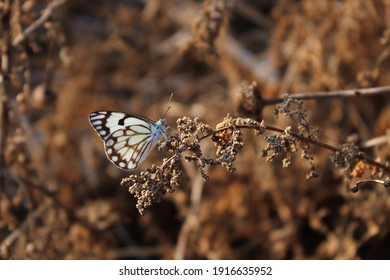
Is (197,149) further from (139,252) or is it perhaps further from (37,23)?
(139,252)

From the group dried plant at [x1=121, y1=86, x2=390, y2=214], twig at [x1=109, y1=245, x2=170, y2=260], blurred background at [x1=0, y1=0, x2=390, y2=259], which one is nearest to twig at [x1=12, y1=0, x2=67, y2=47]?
blurred background at [x1=0, y1=0, x2=390, y2=259]

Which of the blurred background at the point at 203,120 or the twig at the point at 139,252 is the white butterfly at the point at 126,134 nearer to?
the blurred background at the point at 203,120

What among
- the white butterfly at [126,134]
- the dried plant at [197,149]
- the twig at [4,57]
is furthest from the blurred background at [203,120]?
the dried plant at [197,149]

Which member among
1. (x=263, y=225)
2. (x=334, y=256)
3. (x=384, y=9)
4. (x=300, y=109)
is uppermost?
(x=384, y=9)

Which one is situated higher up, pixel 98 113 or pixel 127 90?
pixel 127 90

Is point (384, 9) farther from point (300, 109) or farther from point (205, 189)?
point (300, 109)

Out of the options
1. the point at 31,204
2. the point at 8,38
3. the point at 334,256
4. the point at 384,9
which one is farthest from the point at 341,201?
the point at 8,38

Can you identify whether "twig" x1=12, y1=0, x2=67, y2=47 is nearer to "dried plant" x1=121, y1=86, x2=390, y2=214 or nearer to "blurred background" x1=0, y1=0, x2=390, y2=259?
"blurred background" x1=0, y1=0, x2=390, y2=259
